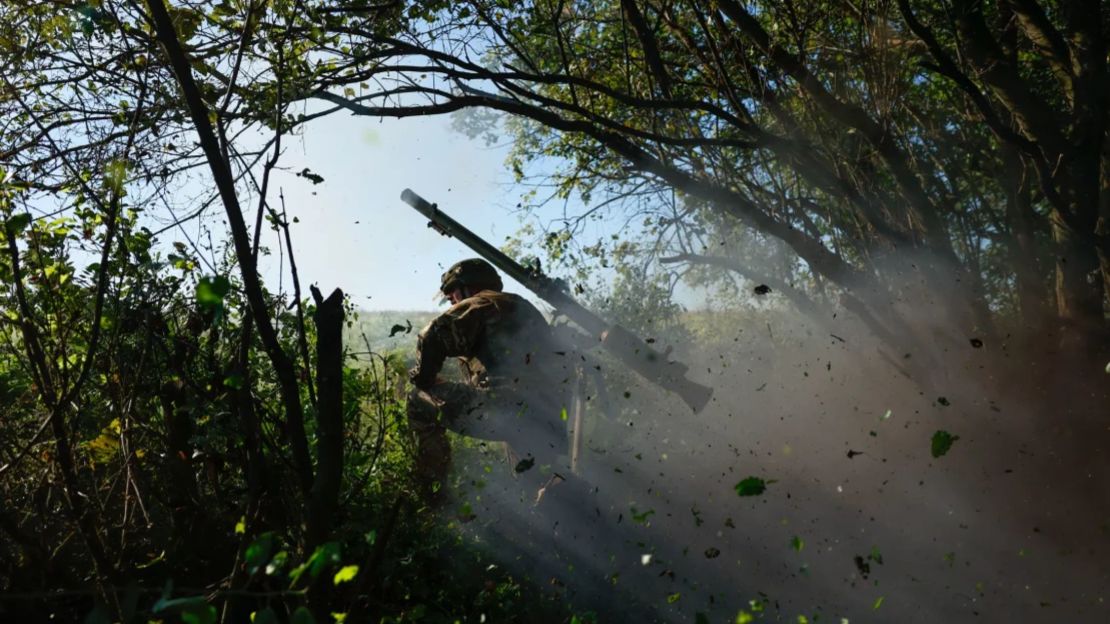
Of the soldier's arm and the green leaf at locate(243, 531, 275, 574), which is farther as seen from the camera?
the soldier's arm

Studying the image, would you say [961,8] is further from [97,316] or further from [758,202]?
[97,316]

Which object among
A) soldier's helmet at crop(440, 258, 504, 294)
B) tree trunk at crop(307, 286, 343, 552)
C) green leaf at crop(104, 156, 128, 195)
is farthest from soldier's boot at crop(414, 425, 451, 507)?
tree trunk at crop(307, 286, 343, 552)

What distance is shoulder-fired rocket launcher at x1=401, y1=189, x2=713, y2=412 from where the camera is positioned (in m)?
6.48

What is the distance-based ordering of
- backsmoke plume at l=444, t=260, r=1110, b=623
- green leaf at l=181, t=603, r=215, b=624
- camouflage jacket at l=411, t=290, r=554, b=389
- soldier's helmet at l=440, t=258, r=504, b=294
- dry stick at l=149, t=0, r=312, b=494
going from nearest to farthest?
green leaf at l=181, t=603, r=215, b=624 < dry stick at l=149, t=0, r=312, b=494 < backsmoke plume at l=444, t=260, r=1110, b=623 < camouflage jacket at l=411, t=290, r=554, b=389 < soldier's helmet at l=440, t=258, r=504, b=294

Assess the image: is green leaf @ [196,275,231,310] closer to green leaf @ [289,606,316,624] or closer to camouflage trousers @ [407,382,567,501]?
green leaf @ [289,606,316,624]

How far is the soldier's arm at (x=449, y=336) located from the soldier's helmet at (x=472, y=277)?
559 millimetres

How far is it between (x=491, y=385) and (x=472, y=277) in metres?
1.33

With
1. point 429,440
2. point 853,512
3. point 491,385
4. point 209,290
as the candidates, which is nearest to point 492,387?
point 491,385

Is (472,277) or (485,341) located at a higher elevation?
(472,277)

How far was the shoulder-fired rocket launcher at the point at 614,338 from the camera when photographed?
21.3 feet

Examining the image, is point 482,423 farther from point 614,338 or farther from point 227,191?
point 227,191

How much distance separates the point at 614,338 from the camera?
648 cm

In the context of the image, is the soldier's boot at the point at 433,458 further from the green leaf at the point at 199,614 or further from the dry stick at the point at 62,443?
the green leaf at the point at 199,614

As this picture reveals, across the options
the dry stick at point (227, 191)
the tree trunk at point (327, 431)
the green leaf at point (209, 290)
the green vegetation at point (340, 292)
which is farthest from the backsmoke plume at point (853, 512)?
the green leaf at point (209, 290)
